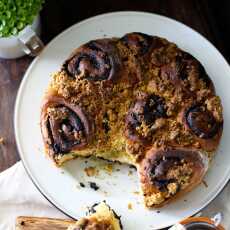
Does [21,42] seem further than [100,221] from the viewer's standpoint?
Yes

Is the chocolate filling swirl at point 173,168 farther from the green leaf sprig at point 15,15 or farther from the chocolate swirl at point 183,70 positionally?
the green leaf sprig at point 15,15

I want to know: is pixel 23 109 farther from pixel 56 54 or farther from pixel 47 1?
pixel 47 1

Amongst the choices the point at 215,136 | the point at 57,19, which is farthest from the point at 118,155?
the point at 57,19

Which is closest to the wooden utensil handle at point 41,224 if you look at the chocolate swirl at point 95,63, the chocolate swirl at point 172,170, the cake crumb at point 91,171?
the cake crumb at point 91,171

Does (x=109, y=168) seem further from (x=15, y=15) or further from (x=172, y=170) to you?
(x=15, y=15)

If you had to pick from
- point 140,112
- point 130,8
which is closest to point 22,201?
point 140,112

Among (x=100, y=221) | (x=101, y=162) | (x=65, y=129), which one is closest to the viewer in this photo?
(x=100, y=221)
